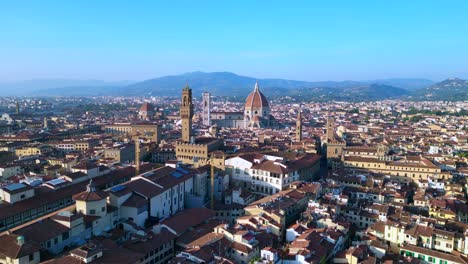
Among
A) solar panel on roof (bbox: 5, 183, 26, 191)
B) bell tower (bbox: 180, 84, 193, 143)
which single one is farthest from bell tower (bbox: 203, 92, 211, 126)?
solar panel on roof (bbox: 5, 183, 26, 191)

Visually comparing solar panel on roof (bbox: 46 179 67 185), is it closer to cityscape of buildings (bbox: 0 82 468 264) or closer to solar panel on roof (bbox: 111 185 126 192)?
cityscape of buildings (bbox: 0 82 468 264)

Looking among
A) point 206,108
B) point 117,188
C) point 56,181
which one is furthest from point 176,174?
point 206,108

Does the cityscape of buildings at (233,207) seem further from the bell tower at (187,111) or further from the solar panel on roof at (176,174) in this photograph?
the solar panel on roof at (176,174)

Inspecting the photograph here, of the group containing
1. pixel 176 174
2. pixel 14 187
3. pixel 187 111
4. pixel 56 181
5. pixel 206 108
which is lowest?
pixel 176 174

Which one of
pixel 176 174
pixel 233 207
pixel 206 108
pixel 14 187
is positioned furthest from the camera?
pixel 206 108

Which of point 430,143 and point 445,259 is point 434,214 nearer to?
point 445,259

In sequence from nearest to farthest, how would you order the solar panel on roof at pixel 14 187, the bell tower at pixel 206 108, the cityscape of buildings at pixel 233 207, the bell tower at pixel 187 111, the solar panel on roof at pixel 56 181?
1. the cityscape of buildings at pixel 233 207
2. the solar panel on roof at pixel 14 187
3. the solar panel on roof at pixel 56 181
4. the bell tower at pixel 187 111
5. the bell tower at pixel 206 108

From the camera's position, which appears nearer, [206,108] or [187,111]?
[187,111]

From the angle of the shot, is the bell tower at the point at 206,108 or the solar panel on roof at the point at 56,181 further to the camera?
the bell tower at the point at 206,108

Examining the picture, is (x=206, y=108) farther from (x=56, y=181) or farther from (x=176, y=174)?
(x=56, y=181)

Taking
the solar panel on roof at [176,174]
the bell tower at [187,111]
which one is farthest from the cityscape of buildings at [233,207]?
the solar panel on roof at [176,174]

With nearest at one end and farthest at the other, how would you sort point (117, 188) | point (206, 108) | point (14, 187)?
point (14, 187) → point (117, 188) → point (206, 108)
